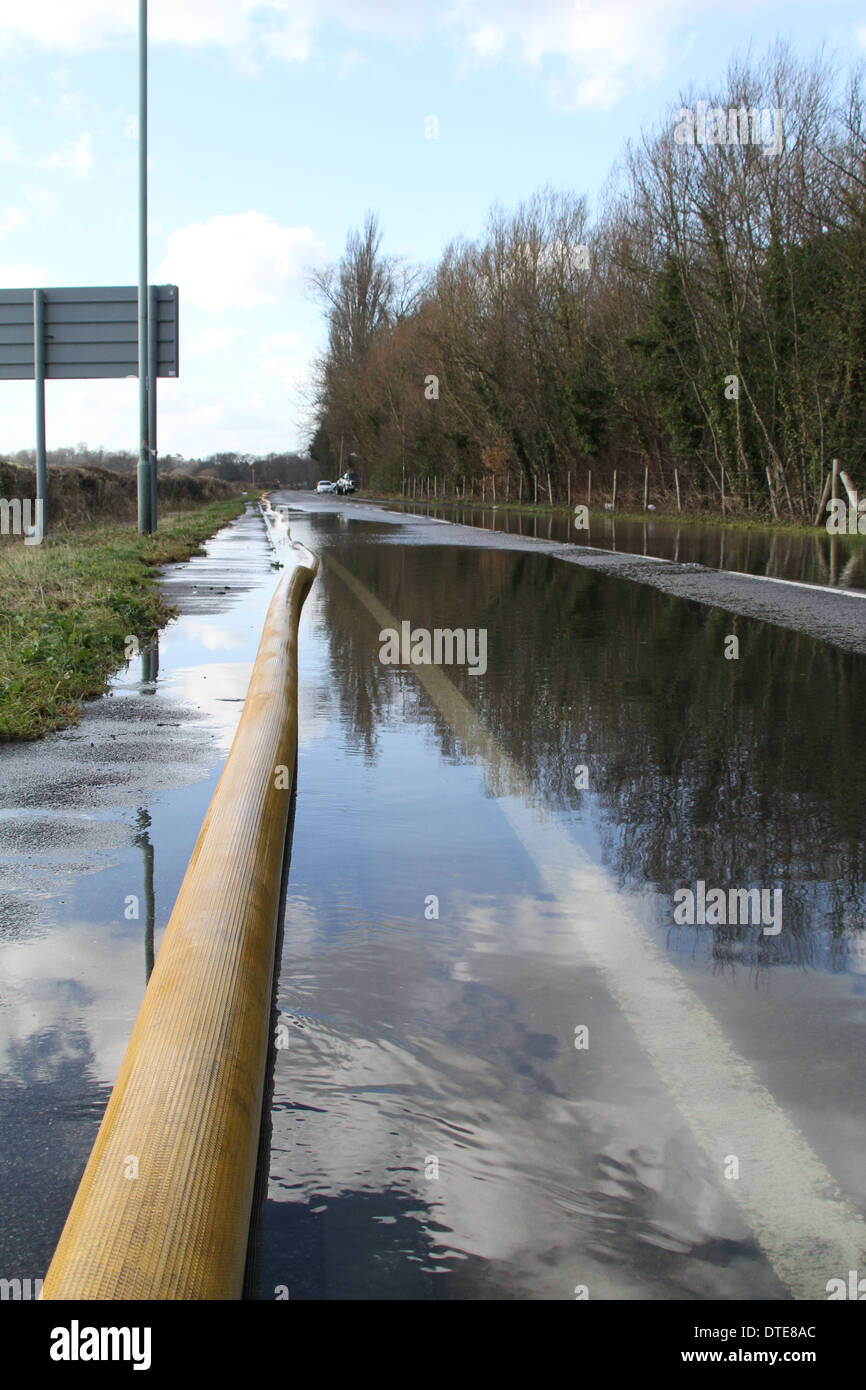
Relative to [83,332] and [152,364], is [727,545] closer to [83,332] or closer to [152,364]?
[152,364]

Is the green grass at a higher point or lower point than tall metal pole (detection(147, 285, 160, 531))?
lower

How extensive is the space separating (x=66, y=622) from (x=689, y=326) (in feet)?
102

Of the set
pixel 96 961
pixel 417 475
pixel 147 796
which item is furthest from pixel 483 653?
pixel 417 475

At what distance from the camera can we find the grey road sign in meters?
23.5

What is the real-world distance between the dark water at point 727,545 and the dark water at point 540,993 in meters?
9.93

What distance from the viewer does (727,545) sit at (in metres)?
24.9

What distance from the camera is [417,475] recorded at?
278 ft

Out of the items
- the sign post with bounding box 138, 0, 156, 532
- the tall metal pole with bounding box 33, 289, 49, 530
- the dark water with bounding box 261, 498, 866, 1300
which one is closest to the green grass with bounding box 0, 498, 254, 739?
the dark water with bounding box 261, 498, 866, 1300

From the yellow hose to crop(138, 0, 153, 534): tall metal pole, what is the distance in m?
21.8

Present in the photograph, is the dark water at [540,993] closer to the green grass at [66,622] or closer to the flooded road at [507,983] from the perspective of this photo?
the flooded road at [507,983]

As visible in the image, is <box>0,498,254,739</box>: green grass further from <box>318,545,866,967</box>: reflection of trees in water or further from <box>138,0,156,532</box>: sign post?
<box>138,0,156,532</box>: sign post

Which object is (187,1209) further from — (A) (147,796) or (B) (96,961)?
(A) (147,796)

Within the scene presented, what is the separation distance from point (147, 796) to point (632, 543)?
68.3 feet

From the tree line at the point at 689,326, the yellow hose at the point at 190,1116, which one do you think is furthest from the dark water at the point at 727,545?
the yellow hose at the point at 190,1116
